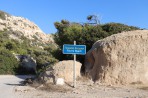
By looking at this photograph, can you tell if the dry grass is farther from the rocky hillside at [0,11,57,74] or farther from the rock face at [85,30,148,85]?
the rocky hillside at [0,11,57,74]

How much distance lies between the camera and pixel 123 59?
69.8 feet

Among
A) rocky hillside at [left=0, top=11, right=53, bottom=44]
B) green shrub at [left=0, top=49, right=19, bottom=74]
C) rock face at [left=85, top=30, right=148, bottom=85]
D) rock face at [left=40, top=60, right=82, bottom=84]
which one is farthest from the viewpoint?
rocky hillside at [left=0, top=11, right=53, bottom=44]

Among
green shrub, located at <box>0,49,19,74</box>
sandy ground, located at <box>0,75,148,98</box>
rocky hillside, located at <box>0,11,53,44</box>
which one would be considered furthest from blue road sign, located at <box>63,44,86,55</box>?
rocky hillside, located at <box>0,11,53,44</box>

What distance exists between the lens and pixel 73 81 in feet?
68.6

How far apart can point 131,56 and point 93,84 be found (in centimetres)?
302

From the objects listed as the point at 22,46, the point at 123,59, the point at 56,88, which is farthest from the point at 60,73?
the point at 22,46

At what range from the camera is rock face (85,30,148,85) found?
21.0 m

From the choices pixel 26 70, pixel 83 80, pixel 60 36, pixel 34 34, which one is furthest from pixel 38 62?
pixel 34 34

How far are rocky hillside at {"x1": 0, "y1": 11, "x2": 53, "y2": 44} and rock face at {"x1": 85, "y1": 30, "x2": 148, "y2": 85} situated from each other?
62129 mm

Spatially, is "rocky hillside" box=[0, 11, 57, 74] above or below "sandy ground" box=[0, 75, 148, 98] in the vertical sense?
above

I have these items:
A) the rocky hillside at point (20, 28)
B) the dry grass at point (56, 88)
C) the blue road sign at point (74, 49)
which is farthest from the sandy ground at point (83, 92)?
the rocky hillside at point (20, 28)

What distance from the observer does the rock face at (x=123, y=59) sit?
2095 centimetres

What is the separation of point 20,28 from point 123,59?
75394 mm

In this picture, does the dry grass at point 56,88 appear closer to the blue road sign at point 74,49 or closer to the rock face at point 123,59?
the blue road sign at point 74,49
